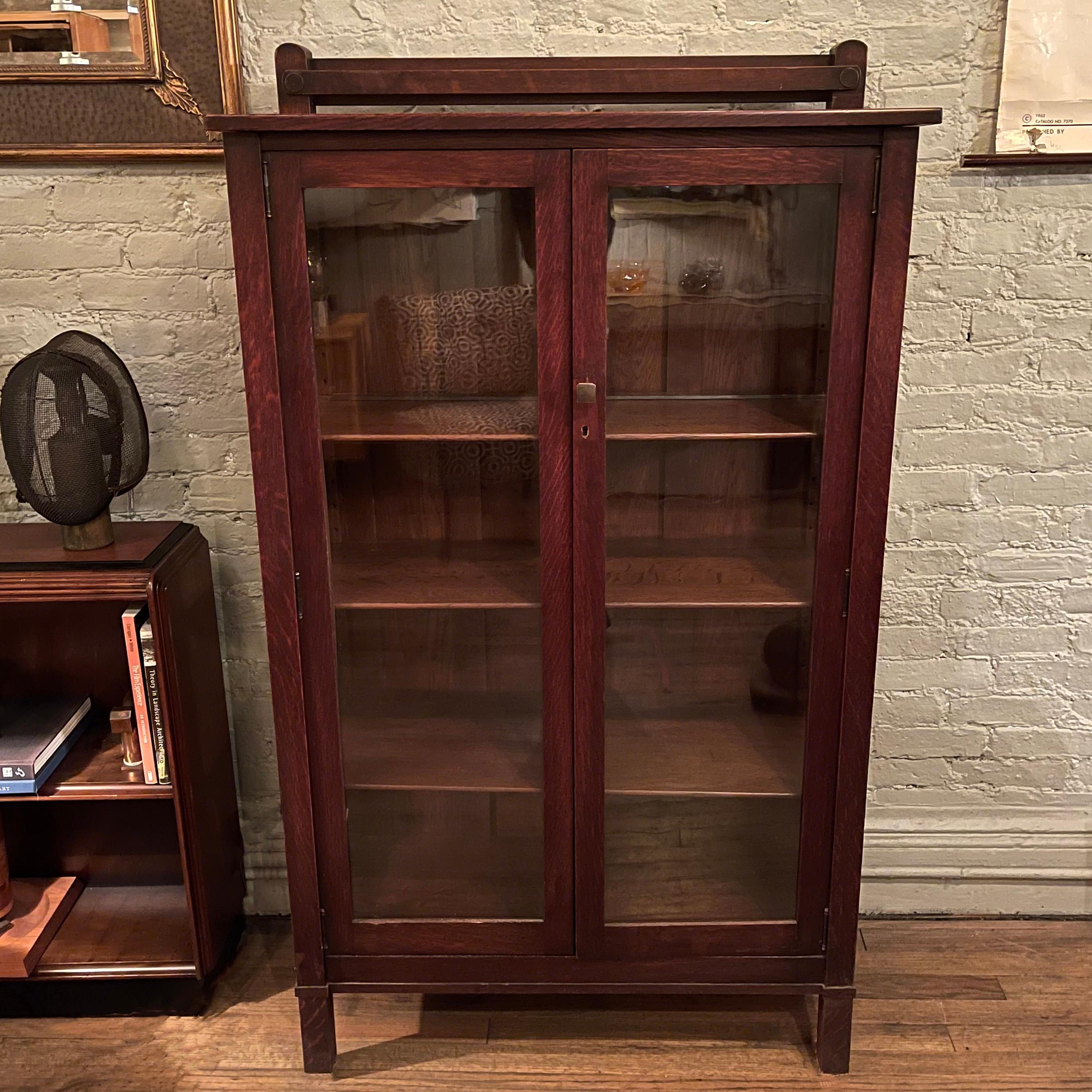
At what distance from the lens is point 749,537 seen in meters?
1.55

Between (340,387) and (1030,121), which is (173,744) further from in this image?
(1030,121)

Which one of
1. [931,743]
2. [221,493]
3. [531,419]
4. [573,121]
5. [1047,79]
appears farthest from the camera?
[931,743]

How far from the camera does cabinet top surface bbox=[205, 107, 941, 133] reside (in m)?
1.29

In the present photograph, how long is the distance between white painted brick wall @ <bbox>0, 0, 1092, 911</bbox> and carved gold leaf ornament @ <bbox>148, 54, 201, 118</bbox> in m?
0.09

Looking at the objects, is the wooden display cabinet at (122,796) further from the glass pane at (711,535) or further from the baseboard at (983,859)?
the baseboard at (983,859)

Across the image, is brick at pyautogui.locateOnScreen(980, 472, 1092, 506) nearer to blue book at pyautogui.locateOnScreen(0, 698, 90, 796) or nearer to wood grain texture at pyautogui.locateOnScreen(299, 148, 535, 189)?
wood grain texture at pyautogui.locateOnScreen(299, 148, 535, 189)

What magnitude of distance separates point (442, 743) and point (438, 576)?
10.7 inches

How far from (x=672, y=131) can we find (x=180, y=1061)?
5.29ft

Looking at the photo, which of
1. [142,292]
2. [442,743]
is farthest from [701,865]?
[142,292]

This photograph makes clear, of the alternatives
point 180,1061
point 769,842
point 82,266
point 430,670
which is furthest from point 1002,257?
point 180,1061

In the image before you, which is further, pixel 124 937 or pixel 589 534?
pixel 124 937

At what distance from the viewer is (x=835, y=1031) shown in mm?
1708

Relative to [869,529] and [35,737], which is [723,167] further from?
[35,737]

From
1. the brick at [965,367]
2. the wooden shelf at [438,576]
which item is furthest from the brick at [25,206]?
the brick at [965,367]
